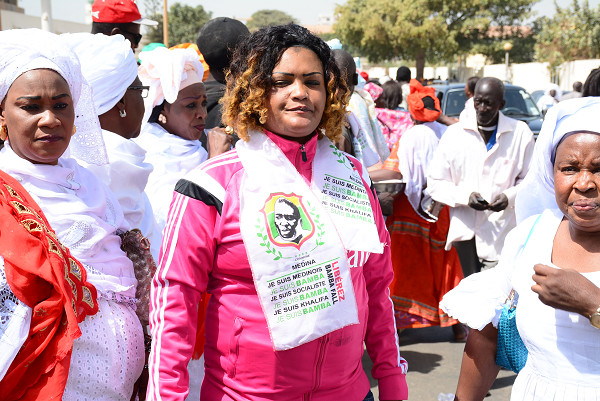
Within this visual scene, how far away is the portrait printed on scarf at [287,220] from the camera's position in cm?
218

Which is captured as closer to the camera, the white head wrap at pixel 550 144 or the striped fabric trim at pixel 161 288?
the striped fabric trim at pixel 161 288

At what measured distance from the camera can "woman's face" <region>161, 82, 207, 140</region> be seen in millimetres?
3951

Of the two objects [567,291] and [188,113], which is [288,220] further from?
[188,113]

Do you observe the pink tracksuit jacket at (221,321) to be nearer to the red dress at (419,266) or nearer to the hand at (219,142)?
the hand at (219,142)

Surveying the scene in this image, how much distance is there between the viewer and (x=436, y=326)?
659 cm

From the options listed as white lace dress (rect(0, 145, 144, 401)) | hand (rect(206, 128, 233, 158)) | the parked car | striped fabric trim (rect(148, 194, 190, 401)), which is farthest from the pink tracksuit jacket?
the parked car

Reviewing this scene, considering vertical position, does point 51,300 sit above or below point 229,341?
above

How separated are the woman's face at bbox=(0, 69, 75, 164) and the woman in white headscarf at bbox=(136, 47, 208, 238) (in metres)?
1.38

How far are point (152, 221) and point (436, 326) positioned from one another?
157 inches

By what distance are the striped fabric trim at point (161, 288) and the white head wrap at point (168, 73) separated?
1.71 meters

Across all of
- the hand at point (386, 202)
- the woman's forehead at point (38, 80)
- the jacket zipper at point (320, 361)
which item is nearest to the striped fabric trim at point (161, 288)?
the jacket zipper at point (320, 361)

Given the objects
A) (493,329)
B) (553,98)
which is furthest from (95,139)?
(553,98)

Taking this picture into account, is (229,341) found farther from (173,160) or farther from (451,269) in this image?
(451,269)

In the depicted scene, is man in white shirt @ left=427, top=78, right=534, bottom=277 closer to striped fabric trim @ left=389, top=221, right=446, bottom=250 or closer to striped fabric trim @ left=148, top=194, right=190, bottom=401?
striped fabric trim @ left=389, top=221, right=446, bottom=250
